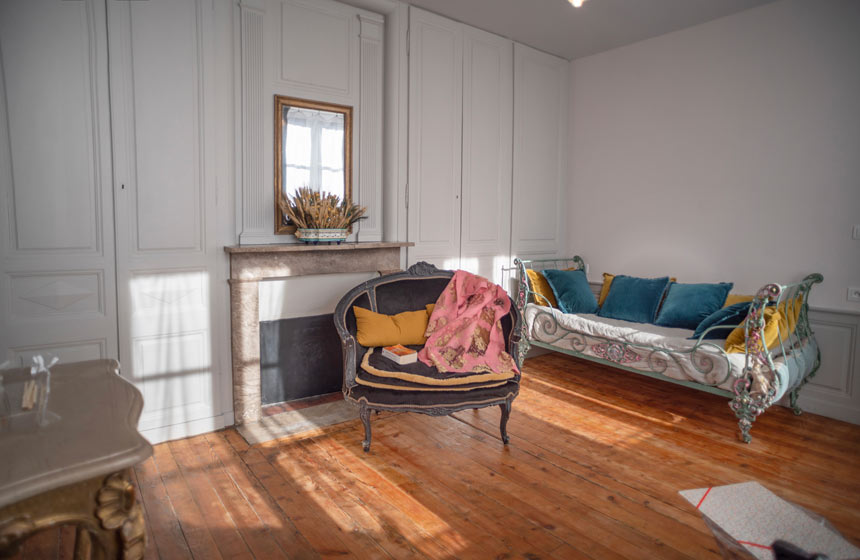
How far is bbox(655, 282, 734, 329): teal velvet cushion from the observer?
4.11 metres

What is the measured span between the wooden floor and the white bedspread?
0.38 m

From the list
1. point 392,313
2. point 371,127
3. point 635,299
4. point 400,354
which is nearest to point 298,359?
point 392,313

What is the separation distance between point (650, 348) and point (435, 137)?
7.97 feet

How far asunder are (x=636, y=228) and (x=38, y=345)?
4752 millimetres

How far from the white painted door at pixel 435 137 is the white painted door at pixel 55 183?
2.20 metres

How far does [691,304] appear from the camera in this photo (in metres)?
4.18

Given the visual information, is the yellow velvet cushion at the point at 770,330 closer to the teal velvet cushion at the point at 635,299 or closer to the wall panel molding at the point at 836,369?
the wall panel molding at the point at 836,369

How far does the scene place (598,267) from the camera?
5.38 metres

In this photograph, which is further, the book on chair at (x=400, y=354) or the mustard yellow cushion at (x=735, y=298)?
the mustard yellow cushion at (x=735, y=298)

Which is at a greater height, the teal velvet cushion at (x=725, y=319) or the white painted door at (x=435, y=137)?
the white painted door at (x=435, y=137)

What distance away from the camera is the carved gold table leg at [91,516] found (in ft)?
3.62

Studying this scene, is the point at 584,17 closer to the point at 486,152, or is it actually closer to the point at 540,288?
the point at 486,152

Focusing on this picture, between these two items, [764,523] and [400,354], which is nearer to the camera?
[764,523]

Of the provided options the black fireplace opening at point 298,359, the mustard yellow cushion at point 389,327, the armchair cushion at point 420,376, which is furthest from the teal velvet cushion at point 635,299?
the black fireplace opening at point 298,359
